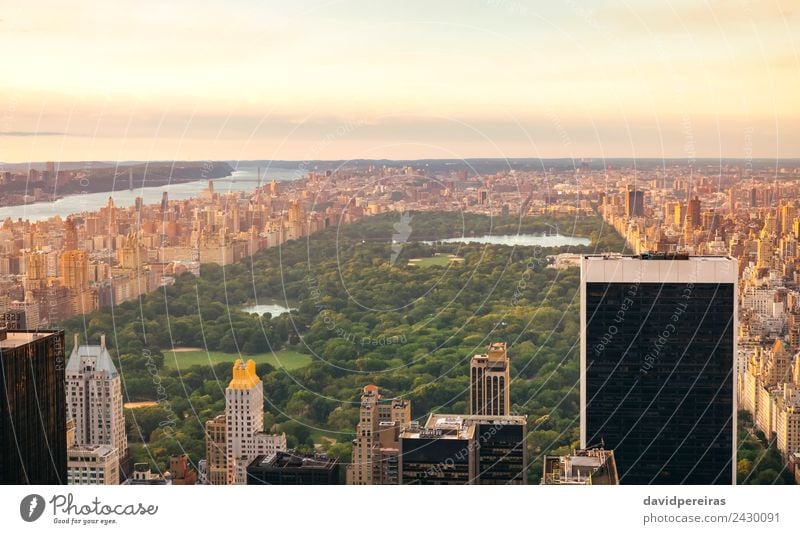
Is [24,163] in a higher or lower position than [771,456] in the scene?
higher

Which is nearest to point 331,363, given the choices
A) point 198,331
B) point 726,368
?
point 198,331

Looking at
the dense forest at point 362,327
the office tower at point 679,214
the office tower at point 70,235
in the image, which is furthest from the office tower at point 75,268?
the office tower at point 679,214

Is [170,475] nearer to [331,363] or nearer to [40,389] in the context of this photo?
[40,389]

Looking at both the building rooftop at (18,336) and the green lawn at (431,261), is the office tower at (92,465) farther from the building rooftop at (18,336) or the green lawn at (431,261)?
the green lawn at (431,261)

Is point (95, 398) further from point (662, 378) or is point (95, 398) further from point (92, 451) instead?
point (662, 378)

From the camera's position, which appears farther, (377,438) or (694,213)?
(694,213)

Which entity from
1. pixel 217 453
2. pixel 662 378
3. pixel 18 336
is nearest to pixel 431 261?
pixel 662 378

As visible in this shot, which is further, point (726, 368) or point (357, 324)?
point (357, 324)
